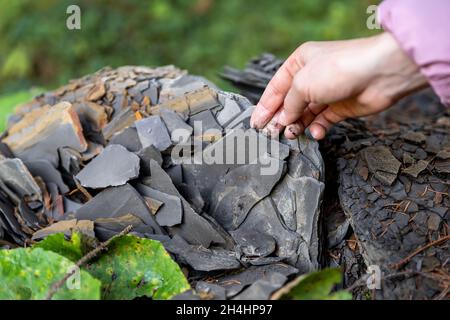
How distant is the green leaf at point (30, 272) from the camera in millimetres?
1412

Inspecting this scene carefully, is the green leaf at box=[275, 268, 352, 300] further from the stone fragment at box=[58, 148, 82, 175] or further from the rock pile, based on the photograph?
the stone fragment at box=[58, 148, 82, 175]

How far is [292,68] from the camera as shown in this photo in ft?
5.38

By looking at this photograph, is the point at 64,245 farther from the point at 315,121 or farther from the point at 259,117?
the point at 315,121

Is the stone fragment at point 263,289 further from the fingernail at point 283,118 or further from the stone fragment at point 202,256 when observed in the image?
the fingernail at point 283,118

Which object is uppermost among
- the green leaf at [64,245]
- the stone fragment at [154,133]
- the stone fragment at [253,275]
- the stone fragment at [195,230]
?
the stone fragment at [154,133]

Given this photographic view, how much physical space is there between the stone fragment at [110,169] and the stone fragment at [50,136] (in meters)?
0.15

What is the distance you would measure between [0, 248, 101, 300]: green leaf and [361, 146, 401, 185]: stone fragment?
3.29 ft

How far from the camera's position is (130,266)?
153 centimetres

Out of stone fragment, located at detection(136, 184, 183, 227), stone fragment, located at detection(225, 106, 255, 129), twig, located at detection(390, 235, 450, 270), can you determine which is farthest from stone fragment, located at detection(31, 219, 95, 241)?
twig, located at detection(390, 235, 450, 270)

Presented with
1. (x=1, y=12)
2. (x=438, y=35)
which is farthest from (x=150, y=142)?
(x=1, y=12)

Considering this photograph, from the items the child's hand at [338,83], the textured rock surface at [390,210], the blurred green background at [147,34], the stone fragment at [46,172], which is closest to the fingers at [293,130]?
the child's hand at [338,83]

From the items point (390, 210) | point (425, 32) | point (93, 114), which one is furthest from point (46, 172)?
point (425, 32)

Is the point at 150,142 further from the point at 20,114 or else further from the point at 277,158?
the point at 20,114

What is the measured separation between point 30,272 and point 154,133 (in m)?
0.66
